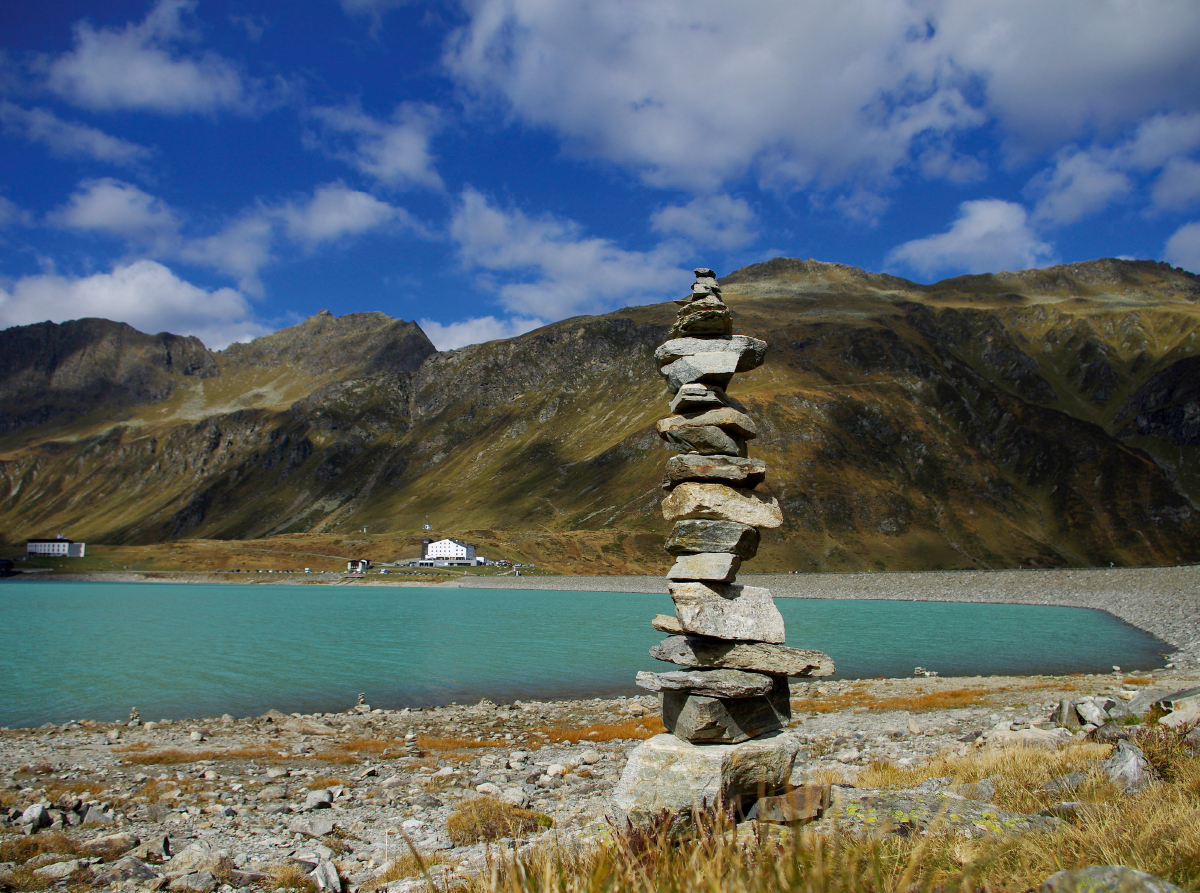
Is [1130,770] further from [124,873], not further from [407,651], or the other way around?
[407,651]

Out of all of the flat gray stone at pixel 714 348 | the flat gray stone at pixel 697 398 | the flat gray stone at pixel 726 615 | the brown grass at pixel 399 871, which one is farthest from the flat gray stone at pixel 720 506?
the brown grass at pixel 399 871

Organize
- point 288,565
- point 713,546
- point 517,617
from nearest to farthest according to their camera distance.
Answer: point 713,546 → point 517,617 → point 288,565

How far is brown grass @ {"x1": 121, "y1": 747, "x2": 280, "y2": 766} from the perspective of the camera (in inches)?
820

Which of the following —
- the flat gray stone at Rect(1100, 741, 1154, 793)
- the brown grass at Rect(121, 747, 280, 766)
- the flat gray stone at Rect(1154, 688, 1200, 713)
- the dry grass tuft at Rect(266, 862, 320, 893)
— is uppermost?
the flat gray stone at Rect(1100, 741, 1154, 793)

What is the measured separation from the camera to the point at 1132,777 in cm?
925

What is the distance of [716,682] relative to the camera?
403 inches

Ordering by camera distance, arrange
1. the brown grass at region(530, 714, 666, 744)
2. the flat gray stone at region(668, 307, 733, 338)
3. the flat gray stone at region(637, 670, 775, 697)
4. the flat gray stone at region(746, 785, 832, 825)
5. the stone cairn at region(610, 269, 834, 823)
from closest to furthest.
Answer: the flat gray stone at region(746, 785, 832, 825)
the stone cairn at region(610, 269, 834, 823)
the flat gray stone at region(637, 670, 775, 697)
the flat gray stone at region(668, 307, 733, 338)
the brown grass at region(530, 714, 666, 744)

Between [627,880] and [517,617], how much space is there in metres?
77.4

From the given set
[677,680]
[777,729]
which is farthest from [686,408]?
[777,729]

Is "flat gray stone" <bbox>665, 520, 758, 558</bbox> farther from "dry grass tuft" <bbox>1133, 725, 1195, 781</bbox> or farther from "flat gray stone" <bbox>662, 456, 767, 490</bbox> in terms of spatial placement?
"dry grass tuft" <bbox>1133, 725, 1195, 781</bbox>

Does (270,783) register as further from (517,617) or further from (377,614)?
(377,614)

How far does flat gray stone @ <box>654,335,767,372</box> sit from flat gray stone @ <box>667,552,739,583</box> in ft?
11.0

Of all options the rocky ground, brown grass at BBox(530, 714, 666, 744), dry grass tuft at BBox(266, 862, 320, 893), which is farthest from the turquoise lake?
dry grass tuft at BBox(266, 862, 320, 893)

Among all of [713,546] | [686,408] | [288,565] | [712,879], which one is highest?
[686,408]
